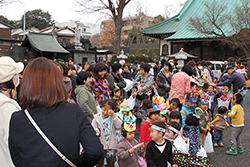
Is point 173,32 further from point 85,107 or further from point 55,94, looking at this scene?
point 55,94

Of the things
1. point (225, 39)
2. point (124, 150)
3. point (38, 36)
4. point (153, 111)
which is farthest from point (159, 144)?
point (225, 39)

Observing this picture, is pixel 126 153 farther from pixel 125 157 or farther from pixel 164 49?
pixel 164 49

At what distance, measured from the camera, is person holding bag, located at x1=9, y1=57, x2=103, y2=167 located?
144 centimetres

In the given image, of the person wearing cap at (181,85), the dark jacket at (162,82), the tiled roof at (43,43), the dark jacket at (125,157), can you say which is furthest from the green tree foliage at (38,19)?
the dark jacket at (125,157)

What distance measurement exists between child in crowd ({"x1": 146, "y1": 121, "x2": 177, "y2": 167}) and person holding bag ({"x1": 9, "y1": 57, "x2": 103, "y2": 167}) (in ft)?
4.40

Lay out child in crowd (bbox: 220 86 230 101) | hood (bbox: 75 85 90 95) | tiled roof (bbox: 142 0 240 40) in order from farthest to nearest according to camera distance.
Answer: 1. tiled roof (bbox: 142 0 240 40)
2. child in crowd (bbox: 220 86 230 101)
3. hood (bbox: 75 85 90 95)

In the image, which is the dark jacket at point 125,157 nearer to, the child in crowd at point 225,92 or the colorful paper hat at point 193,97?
the colorful paper hat at point 193,97

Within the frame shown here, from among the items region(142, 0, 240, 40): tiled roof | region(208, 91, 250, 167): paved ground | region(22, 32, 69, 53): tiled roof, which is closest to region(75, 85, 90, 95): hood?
region(208, 91, 250, 167): paved ground

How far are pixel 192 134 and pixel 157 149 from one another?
1267mm

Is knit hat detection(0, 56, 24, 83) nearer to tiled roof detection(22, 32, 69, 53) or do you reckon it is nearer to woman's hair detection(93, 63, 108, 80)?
woman's hair detection(93, 63, 108, 80)

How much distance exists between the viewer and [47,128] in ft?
4.76

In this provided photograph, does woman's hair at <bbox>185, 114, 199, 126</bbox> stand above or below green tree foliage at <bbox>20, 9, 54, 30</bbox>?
below

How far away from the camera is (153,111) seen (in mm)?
3859

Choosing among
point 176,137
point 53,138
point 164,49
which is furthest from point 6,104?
point 164,49
